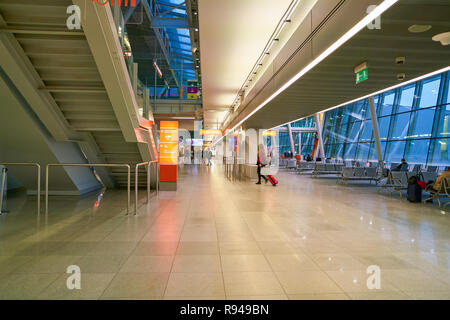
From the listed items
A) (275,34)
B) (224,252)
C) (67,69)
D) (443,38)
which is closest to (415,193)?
(443,38)

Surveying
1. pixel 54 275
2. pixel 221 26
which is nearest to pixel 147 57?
pixel 221 26

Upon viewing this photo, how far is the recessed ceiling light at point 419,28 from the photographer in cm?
450

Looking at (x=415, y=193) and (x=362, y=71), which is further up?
(x=362, y=71)

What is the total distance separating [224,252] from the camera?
3.99 metres

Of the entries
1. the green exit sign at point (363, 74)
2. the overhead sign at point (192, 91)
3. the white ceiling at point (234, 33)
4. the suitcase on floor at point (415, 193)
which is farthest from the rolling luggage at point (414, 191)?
the overhead sign at point (192, 91)

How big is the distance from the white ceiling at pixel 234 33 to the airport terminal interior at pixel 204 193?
0.15ft

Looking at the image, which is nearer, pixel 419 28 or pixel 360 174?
pixel 419 28

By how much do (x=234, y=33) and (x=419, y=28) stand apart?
375cm

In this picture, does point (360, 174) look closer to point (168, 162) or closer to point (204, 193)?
point (204, 193)

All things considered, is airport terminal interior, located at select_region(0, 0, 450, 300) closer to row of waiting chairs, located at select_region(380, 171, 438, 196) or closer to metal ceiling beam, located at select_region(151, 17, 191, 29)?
row of waiting chairs, located at select_region(380, 171, 438, 196)

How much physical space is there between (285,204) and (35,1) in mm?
6874

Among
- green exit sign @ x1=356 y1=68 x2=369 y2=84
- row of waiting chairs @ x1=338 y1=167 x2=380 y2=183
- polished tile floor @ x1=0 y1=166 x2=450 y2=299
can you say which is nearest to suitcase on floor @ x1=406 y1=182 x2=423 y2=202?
polished tile floor @ x1=0 y1=166 x2=450 y2=299
